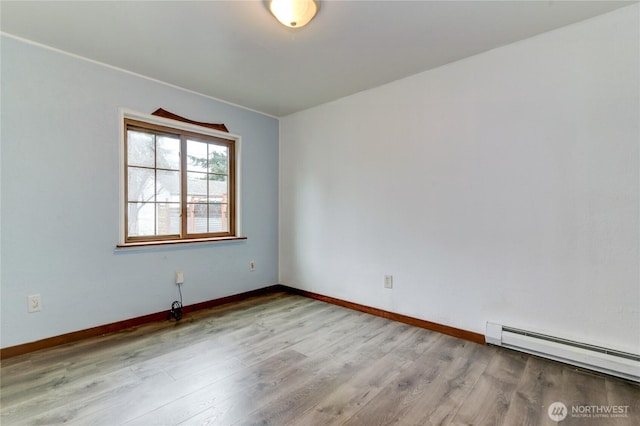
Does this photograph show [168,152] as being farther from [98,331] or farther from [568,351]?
[568,351]

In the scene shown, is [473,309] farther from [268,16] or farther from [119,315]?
[119,315]

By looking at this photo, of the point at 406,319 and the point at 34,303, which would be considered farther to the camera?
the point at 406,319

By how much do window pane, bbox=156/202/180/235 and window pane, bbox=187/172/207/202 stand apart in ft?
0.62

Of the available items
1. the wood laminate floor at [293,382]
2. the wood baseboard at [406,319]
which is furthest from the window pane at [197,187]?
the wood baseboard at [406,319]

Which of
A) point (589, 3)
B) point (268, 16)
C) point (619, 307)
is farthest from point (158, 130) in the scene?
point (619, 307)

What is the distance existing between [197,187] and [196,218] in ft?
1.16

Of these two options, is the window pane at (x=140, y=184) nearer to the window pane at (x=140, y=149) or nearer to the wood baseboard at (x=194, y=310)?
the window pane at (x=140, y=149)

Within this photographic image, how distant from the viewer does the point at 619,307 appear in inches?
75.1

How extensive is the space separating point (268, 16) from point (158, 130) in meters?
1.74

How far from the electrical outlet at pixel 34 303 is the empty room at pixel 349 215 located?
0.01 meters

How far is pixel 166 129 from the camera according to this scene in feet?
9.91

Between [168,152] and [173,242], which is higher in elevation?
[168,152]

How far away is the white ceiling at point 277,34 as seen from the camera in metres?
1.86

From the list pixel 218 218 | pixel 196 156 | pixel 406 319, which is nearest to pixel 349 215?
pixel 406 319
